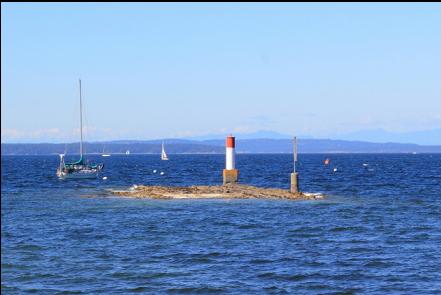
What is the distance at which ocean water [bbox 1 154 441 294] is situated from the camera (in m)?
21.8

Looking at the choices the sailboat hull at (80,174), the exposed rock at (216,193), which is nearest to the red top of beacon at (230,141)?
the exposed rock at (216,193)

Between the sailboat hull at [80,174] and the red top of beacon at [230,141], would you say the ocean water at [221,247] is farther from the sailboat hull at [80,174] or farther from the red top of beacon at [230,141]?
the sailboat hull at [80,174]

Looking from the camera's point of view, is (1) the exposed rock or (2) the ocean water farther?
(1) the exposed rock

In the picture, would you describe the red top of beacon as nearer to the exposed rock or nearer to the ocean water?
the exposed rock

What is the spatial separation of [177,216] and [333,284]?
72.9 feet

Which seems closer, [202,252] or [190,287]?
[190,287]

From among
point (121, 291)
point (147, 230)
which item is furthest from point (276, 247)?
point (121, 291)

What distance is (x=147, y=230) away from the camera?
35.9 metres

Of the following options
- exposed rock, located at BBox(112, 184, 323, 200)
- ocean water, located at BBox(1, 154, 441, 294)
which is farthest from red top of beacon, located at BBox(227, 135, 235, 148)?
ocean water, located at BBox(1, 154, 441, 294)

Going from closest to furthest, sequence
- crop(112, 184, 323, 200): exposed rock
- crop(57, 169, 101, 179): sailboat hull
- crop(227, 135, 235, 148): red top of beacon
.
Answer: crop(112, 184, 323, 200): exposed rock → crop(227, 135, 235, 148): red top of beacon → crop(57, 169, 101, 179): sailboat hull

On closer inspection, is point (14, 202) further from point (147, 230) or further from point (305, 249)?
point (305, 249)

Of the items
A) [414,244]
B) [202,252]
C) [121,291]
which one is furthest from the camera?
[414,244]

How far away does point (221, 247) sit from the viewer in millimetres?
30141

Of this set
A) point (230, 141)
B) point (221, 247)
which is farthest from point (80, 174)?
point (221, 247)
